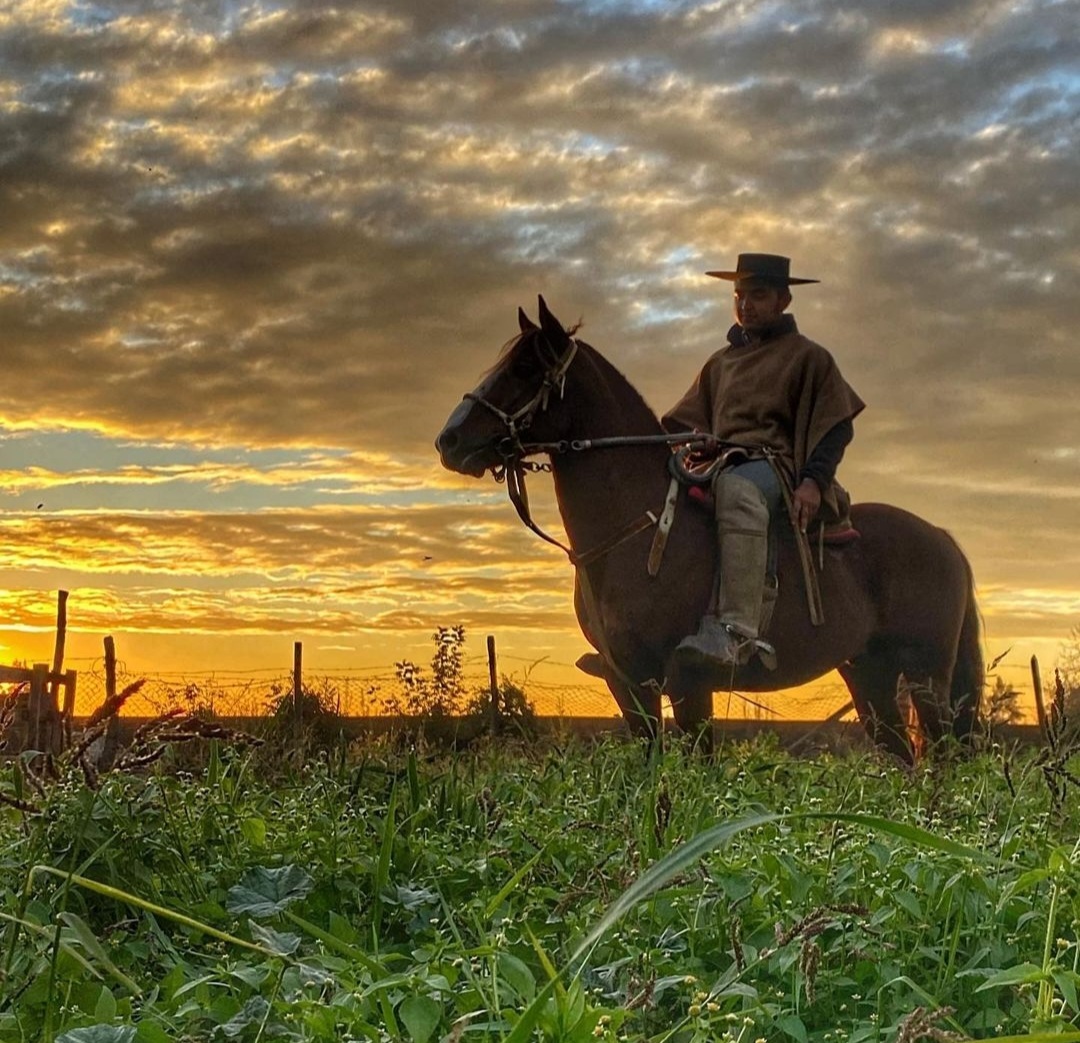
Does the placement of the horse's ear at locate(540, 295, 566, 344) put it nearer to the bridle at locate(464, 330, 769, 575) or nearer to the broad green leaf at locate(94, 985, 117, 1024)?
the bridle at locate(464, 330, 769, 575)

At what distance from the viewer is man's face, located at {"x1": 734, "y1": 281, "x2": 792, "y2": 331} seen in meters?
8.09

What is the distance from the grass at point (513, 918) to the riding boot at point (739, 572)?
286cm

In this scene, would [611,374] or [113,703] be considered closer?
[113,703]

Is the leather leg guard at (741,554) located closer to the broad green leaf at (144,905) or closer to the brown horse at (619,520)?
the brown horse at (619,520)

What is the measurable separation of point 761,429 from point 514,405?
1.64m

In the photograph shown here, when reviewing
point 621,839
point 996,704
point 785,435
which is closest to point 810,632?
point 785,435

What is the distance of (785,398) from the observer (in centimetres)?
789

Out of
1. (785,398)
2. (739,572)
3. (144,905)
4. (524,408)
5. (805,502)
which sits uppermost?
(785,398)

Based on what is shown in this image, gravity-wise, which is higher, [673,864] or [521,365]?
[521,365]

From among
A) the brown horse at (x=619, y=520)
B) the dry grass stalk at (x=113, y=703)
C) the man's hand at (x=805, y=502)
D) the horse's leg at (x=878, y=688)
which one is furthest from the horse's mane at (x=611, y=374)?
the dry grass stalk at (x=113, y=703)

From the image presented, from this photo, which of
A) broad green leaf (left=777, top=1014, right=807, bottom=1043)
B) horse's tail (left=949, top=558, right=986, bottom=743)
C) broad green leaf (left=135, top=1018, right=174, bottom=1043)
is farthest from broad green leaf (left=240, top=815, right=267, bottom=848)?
horse's tail (left=949, top=558, right=986, bottom=743)

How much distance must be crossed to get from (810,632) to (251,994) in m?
5.65

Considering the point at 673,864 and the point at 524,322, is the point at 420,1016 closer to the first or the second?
the point at 673,864

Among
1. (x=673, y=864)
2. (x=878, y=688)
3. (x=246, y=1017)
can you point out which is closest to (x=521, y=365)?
(x=878, y=688)
